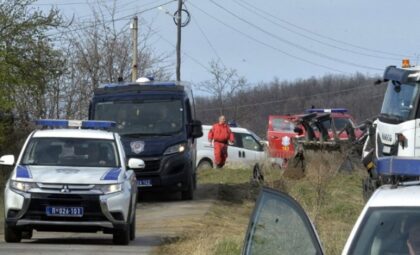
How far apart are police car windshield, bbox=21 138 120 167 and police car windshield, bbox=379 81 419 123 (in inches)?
174

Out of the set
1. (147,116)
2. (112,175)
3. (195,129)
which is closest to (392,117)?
(112,175)

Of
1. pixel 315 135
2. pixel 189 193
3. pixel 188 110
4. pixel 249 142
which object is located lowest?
pixel 189 193

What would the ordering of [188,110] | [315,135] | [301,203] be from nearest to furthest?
1. [301,203]
2. [188,110]
3. [315,135]

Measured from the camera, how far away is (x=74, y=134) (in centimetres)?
1479

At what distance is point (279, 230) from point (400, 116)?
348 inches

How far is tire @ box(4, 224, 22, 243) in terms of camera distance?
13531 mm

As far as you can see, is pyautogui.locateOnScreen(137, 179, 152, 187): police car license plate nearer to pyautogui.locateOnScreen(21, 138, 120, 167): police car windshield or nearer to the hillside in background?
pyautogui.locateOnScreen(21, 138, 120, 167): police car windshield

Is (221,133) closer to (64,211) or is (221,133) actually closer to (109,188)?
(109,188)

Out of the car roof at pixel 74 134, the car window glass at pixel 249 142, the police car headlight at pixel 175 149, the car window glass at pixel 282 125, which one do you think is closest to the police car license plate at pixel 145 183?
the police car headlight at pixel 175 149

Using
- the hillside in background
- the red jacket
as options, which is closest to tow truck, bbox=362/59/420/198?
the red jacket

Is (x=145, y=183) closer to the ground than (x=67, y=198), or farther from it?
closer to the ground

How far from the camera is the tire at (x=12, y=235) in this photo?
13.5m

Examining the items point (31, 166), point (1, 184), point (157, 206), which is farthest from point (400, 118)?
point (1, 184)

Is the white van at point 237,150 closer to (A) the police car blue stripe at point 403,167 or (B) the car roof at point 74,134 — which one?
(B) the car roof at point 74,134
